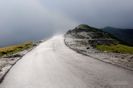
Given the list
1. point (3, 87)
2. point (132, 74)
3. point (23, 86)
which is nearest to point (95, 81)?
point (132, 74)

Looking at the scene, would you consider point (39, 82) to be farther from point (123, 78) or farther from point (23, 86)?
point (123, 78)

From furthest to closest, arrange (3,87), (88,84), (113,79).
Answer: (3,87) → (113,79) → (88,84)

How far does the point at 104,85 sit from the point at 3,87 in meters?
7.04

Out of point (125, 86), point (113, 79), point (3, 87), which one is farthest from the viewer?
point (3, 87)

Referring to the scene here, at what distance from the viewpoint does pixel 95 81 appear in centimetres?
1612

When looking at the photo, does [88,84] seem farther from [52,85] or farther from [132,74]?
[132,74]

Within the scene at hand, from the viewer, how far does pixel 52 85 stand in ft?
53.5

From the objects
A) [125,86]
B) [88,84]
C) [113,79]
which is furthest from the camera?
[113,79]

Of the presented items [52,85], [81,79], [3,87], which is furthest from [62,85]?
[3,87]

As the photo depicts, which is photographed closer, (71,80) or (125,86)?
(125,86)

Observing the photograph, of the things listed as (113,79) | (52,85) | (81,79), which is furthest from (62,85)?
(113,79)

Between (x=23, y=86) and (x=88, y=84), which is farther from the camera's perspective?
(x=23, y=86)

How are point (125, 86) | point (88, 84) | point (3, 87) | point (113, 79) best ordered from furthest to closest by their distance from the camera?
point (3, 87) < point (113, 79) < point (88, 84) < point (125, 86)

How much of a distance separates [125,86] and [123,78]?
A: 7.94 feet
